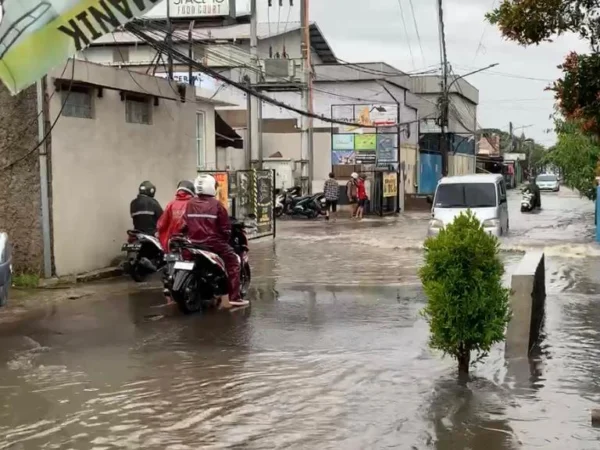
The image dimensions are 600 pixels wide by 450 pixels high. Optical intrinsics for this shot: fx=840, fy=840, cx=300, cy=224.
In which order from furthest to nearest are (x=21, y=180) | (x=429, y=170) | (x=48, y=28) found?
(x=429, y=170) < (x=21, y=180) < (x=48, y=28)

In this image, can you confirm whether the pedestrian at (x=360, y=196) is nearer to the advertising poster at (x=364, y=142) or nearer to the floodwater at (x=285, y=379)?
the advertising poster at (x=364, y=142)

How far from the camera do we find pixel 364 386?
268 inches

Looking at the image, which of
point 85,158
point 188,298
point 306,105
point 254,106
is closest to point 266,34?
point 254,106

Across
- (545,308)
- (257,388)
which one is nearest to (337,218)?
(545,308)

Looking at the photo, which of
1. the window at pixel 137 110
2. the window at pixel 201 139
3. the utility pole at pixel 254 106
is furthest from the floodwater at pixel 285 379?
the utility pole at pixel 254 106

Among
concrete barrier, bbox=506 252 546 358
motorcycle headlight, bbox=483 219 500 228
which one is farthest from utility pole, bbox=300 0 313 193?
concrete barrier, bbox=506 252 546 358

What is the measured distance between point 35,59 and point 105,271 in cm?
712

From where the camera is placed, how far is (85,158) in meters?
13.3

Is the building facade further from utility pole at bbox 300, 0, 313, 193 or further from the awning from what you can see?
utility pole at bbox 300, 0, 313, 193

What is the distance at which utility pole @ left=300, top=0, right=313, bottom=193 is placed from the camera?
32031 mm

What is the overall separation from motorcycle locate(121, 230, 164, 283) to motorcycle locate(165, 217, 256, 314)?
246cm

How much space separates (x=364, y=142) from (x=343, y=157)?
118 centimetres

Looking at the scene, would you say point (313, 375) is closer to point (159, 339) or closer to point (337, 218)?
point (159, 339)

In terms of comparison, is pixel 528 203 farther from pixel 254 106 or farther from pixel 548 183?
pixel 548 183
